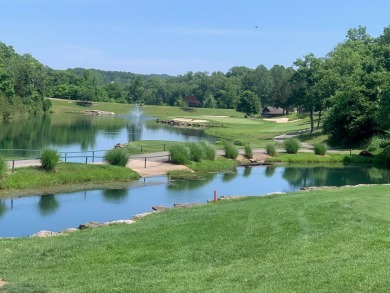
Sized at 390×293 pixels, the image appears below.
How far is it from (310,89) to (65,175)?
43257 mm

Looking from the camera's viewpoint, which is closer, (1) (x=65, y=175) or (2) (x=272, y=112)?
(1) (x=65, y=175)

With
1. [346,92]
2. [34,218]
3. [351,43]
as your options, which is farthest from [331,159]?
[351,43]

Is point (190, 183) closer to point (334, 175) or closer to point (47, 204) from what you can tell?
point (47, 204)

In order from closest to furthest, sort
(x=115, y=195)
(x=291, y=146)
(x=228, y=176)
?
(x=115, y=195) < (x=228, y=176) < (x=291, y=146)

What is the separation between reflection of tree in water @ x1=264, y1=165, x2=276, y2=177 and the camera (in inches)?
1766

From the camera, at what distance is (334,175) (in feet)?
145

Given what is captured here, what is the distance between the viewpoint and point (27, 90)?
410 ft

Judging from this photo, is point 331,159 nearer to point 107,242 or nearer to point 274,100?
point 107,242

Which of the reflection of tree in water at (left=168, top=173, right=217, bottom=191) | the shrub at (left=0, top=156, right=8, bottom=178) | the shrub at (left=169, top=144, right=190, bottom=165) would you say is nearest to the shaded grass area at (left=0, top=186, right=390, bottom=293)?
the shrub at (left=0, top=156, right=8, bottom=178)

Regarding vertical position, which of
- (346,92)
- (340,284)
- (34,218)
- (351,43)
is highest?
(351,43)

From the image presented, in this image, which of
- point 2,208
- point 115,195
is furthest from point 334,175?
point 2,208

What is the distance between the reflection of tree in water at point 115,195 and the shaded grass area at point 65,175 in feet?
7.93

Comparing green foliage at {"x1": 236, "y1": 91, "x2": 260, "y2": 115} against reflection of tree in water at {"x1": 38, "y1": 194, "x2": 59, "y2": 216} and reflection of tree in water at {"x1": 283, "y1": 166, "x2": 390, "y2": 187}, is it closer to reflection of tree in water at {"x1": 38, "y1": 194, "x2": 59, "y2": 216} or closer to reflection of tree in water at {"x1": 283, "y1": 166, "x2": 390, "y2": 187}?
reflection of tree in water at {"x1": 283, "y1": 166, "x2": 390, "y2": 187}

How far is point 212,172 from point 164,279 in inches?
→ 1285
